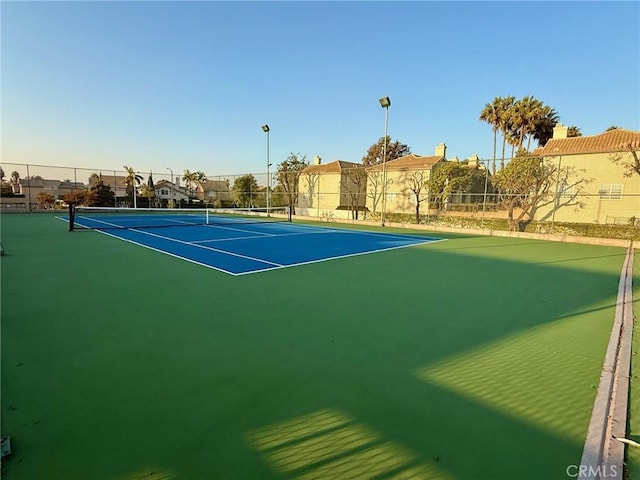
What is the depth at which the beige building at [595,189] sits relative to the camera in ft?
49.3

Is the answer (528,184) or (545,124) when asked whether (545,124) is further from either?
(528,184)

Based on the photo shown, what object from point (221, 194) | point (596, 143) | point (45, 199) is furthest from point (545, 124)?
point (45, 199)

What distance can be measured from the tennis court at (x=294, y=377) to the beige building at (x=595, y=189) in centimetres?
1167

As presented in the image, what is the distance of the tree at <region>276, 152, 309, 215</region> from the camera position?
28875 millimetres

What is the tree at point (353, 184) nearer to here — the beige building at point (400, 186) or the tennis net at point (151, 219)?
the beige building at point (400, 186)

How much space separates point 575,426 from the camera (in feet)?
7.21

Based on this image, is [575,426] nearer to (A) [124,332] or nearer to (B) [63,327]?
(A) [124,332]

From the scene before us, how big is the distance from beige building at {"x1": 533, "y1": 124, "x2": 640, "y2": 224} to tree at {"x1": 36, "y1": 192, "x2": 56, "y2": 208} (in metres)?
32.1

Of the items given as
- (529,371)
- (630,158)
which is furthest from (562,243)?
(529,371)

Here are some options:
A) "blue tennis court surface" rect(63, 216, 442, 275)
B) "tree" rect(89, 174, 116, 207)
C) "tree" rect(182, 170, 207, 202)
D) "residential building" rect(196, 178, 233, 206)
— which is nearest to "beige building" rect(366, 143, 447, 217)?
"blue tennis court surface" rect(63, 216, 442, 275)

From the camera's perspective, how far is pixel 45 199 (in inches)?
1099

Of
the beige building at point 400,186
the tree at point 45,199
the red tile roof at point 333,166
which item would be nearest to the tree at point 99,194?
the tree at point 45,199

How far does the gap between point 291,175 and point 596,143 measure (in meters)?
21.3

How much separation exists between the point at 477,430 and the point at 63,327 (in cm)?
397
